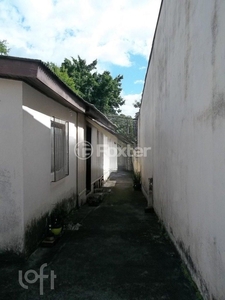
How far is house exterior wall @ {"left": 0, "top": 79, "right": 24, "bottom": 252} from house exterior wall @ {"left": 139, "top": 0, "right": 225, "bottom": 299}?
3.11 m

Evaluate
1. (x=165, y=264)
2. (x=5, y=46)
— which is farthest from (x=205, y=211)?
(x=5, y=46)

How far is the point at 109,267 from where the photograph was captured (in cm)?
421

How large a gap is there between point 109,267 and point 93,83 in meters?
30.6

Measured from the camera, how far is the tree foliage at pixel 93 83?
32.1m

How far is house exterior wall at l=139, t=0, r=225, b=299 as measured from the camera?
8.52 feet

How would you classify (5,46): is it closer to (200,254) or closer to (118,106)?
(118,106)

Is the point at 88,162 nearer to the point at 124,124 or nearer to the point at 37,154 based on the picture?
the point at 37,154

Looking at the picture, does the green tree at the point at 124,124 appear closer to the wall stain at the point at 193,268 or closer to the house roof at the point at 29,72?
the house roof at the point at 29,72

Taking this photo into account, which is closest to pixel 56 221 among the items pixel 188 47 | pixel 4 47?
pixel 188 47

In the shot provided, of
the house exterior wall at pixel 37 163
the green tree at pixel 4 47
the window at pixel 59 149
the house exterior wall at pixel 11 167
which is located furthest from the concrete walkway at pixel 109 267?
the green tree at pixel 4 47

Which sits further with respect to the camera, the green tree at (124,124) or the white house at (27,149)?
the green tree at (124,124)

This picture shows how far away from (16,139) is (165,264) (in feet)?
12.2

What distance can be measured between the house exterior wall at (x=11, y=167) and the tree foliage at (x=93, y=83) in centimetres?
2761

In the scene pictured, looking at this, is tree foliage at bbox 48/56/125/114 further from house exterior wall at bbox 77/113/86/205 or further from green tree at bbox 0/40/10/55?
house exterior wall at bbox 77/113/86/205
